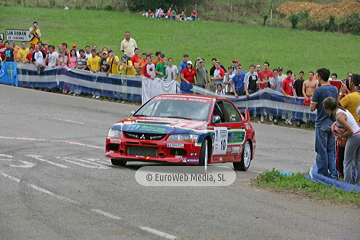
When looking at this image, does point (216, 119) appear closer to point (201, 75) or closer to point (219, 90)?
point (219, 90)

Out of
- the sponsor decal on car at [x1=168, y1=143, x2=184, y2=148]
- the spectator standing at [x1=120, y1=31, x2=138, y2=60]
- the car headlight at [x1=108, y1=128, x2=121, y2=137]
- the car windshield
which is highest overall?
the spectator standing at [x1=120, y1=31, x2=138, y2=60]

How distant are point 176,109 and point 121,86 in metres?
13.8

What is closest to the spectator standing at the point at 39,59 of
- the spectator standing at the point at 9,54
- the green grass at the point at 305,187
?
the spectator standing at the point at 9,54

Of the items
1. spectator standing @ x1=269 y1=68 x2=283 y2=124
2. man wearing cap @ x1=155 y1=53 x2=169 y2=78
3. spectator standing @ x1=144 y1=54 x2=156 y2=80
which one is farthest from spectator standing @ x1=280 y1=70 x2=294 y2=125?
spectator standing @ x1=144 y1=54 x2=156 y2=80

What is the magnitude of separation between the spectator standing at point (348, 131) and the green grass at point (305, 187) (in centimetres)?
49

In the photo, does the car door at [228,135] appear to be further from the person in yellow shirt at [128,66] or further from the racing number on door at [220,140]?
the person in yellow shirt at [128,66]

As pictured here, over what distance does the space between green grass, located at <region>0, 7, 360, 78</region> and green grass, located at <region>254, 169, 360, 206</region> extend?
36618 millimetres

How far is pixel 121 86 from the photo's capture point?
25.9m

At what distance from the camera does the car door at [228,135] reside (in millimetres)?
12141

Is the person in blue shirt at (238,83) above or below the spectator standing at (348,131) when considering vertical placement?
below

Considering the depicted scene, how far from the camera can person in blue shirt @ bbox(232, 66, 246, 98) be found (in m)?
22.9

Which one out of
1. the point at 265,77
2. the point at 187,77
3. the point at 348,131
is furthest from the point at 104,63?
the point at 348,131

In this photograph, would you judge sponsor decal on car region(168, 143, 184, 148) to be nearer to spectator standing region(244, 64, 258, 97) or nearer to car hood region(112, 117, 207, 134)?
car hood region(112, 117, 207, 134)

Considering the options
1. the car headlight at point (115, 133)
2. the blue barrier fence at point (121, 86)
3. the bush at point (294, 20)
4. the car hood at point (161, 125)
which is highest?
the bush at point (294, 20)
